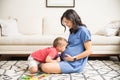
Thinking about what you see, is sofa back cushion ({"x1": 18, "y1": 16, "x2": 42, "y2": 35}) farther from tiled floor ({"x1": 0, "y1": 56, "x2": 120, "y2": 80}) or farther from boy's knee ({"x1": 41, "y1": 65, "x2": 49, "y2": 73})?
boy's knee ({"x1": 41, "y1": 65, "x2": 49, "y2": 73})

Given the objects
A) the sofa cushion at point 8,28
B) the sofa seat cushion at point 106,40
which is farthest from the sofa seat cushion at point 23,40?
the sofa seat cushion at point 106,40

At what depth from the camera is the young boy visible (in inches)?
99.3

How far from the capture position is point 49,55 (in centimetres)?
251

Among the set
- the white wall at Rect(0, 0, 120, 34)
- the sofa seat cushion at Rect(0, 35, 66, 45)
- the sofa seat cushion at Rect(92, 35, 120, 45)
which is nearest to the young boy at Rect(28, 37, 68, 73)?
the sofa seat cushion at Rect(0, 35, 66, 45)

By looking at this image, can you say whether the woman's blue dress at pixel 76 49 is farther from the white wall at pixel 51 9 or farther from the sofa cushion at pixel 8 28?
the white wall at pixel 51 9

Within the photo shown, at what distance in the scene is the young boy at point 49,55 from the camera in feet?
8.28

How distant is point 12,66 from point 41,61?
1.87ft

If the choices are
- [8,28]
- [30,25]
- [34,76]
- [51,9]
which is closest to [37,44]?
[8,28]

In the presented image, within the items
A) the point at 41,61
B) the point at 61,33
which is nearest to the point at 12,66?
the point at 41,61

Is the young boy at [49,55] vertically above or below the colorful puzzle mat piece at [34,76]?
above

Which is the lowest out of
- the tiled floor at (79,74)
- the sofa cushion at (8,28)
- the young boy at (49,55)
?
the tiled floor at (79,74)

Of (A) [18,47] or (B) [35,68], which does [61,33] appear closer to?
(A) [18,47]

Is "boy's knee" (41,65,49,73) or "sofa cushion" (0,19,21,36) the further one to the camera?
"sofa cushion" (0,19,21,36)

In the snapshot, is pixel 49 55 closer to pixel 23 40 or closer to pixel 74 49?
pixel 74 49
